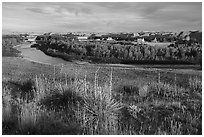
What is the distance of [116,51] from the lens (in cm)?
1063

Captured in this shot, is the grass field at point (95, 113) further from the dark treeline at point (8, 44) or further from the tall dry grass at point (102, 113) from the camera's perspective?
the dark treeline at point (8, 44)

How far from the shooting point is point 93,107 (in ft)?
12.0

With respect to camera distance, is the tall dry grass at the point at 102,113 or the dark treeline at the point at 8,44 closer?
the tall dry grass at the point at 102,113

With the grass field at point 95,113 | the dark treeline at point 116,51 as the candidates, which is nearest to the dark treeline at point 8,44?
the dark treeline at point 116,51

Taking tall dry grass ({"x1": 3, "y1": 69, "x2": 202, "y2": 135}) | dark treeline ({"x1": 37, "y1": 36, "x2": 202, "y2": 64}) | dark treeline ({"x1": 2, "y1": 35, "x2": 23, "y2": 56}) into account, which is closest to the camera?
tall dry grass ({"x1": 3, "y1": 69, "x2": 202, "y2": 135})

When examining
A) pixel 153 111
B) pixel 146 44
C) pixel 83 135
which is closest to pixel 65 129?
pixel 83 135

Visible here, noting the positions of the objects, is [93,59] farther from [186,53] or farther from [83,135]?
[83,135]

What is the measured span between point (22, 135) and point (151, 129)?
58.0 inches

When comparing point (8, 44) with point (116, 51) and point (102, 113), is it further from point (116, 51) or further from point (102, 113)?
point (102, 113)

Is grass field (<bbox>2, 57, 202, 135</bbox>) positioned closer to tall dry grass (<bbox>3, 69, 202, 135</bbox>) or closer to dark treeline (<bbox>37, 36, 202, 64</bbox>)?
tall dry grass (<bbox>3, 69, 202, 135</bbox>)

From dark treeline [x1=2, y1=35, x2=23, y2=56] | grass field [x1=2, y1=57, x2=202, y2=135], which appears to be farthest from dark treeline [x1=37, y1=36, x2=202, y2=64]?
grass field [x1=2, y1=57, x2=202, y2=135]

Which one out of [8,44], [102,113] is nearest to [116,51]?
[8,44]

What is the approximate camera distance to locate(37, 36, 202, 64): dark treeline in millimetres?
10109

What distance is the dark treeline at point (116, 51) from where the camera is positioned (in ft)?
33.2
